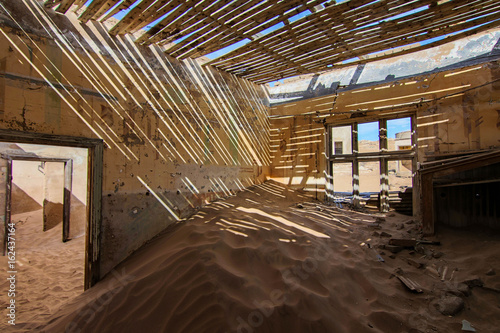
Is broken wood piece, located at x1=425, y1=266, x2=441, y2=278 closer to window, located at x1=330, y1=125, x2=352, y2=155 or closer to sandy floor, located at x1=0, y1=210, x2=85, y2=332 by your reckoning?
sandy floor, located at x1=0, y1=210, x2=85, y2=332

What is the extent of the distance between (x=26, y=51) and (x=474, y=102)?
8908mm

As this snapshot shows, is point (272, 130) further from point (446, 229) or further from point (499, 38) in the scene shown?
point (499, 38)

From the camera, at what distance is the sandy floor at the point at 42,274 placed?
4031 mm

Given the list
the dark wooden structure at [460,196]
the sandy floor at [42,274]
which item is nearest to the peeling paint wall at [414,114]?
the dark wooden structure at [460,196]

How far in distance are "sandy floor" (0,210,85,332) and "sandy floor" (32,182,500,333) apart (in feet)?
2.65

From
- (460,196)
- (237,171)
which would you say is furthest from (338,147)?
(460,196)

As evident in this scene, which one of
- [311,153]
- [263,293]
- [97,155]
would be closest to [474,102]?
[311,153]

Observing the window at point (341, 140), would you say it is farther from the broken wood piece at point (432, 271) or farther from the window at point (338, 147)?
the broken wood piece at point (432, 271)

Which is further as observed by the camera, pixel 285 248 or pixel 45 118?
pixel 285 248

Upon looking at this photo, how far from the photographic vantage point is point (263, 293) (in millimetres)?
2885

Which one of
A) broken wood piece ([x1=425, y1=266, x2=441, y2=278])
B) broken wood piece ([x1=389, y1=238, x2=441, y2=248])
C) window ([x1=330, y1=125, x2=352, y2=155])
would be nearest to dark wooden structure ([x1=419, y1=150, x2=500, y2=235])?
broken wood piece ([x1=389, y1=238, x2=441, y2=248])

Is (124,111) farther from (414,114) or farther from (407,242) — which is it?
(414,114)

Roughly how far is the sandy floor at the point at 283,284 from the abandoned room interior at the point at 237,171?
0.9 inches

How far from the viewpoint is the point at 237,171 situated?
22.2 feet
